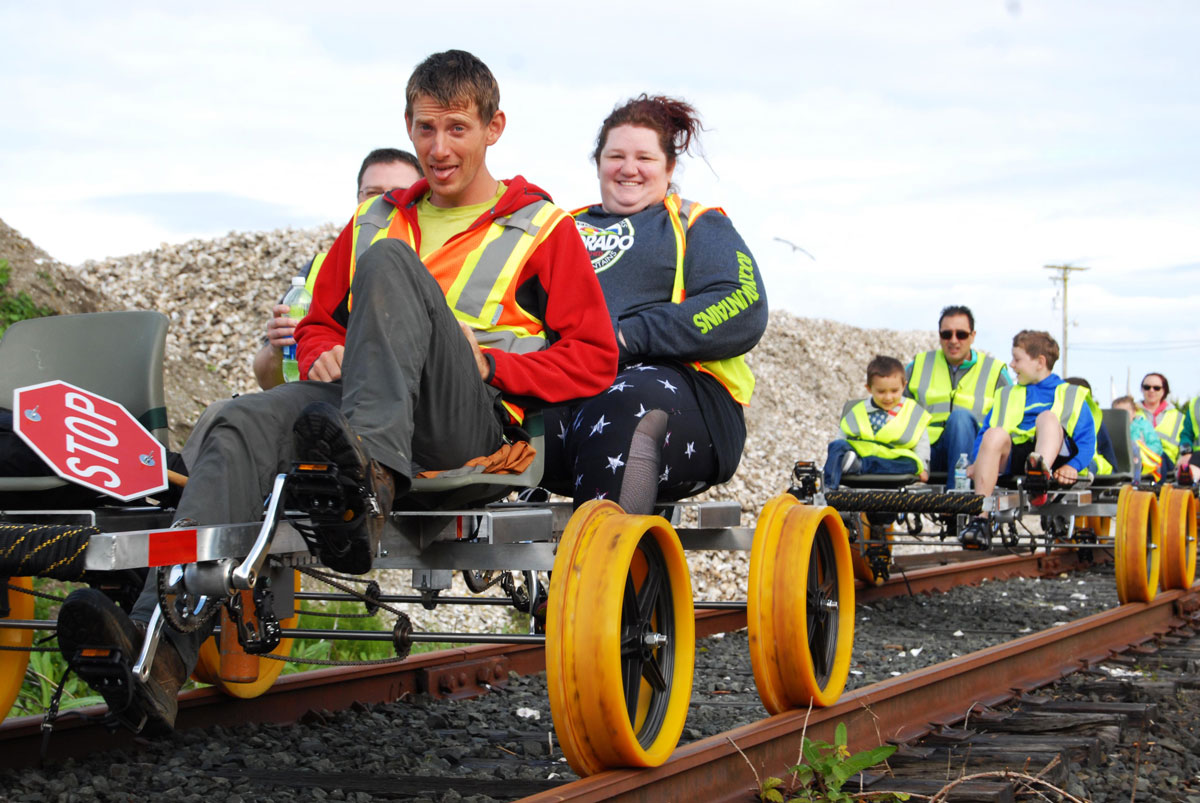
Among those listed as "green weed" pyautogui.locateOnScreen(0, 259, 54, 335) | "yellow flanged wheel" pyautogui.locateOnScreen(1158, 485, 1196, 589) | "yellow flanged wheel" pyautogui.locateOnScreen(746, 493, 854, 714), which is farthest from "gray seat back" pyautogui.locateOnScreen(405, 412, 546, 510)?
"green weed" pyautogui.locateOnScreen(0, 259, 54, 335)

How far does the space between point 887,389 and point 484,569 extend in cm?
506

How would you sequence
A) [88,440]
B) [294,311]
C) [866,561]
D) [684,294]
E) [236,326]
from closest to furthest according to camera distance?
[88,440], [684,294], [294,311], [866,561], [236,326]

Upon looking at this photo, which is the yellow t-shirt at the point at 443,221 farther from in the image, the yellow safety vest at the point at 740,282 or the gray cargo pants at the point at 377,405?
the yellow safety vest at the point at 740,282

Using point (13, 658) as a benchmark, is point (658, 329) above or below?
above

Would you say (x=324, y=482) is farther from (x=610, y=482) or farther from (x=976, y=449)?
(x=976, y=449)

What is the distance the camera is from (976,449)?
8.21m

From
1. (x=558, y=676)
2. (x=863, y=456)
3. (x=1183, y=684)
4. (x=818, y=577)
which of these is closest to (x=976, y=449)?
(x=863, y=456)

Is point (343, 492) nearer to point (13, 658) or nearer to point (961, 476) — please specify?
point (13, 658)

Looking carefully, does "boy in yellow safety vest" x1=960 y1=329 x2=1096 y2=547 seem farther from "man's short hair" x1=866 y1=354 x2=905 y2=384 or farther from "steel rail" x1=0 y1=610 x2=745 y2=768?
"steel rail" x1=0 y1=610 x2=745 y2=768

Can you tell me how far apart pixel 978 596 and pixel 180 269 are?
1015 cm

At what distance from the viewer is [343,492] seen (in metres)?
2.59

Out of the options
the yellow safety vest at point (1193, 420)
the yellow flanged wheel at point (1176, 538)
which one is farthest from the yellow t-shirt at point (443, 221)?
the yellow safety vest at point (1193, 420)

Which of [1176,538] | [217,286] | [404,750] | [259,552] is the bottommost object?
[404,750]

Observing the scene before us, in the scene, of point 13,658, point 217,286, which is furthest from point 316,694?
point 217,286
